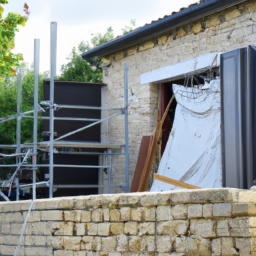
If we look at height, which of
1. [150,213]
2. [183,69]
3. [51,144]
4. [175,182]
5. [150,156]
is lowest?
[150,213]

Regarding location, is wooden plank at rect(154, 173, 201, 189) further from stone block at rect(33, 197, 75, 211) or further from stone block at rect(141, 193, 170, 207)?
stone block at rect(141, 193, 170, 207)

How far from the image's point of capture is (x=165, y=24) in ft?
28.7

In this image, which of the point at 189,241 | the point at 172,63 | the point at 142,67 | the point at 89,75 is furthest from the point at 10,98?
the point at 189,241

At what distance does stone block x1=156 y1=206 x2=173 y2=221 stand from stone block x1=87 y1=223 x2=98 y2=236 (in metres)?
0.97

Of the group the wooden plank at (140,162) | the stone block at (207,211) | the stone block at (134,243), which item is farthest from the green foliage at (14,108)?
the stone block at (207,211)

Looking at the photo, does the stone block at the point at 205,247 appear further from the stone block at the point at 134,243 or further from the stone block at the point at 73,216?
the stone block at the point at 73,216

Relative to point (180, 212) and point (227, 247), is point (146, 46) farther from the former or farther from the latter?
point (227, 247)

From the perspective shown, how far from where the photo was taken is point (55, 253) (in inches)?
239

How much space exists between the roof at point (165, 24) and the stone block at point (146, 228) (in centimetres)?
416

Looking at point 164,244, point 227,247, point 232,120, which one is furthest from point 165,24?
point 227,247

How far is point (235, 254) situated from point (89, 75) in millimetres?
10891

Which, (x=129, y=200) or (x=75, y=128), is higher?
(x=75, y=128)

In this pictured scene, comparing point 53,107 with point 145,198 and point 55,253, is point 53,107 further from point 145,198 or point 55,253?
point 145,198

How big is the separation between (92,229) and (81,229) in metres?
0.20
